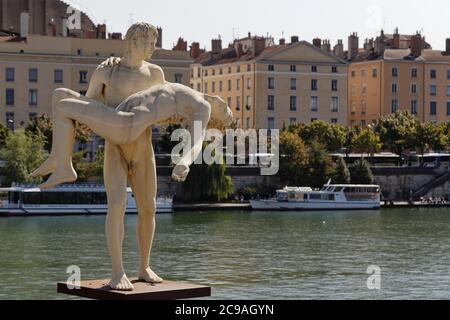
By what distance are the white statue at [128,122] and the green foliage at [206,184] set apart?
6060 centimetres

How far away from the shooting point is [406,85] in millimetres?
103812

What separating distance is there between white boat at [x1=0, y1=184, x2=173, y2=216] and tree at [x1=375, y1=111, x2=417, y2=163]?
77.7 ft

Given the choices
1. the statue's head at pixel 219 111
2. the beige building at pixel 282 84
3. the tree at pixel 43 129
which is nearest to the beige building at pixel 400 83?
the beige building at pixel 282 84

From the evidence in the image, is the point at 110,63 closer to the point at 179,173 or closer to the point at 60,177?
the point at 60,177

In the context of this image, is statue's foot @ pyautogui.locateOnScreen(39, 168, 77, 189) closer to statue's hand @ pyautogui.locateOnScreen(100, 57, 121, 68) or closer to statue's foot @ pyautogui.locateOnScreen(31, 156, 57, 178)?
statue's foot @ pyautogui.locateOnScreen(31, 156, 57, 178)

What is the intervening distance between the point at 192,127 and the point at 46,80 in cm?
7305

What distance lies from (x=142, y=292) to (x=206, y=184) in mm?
62017

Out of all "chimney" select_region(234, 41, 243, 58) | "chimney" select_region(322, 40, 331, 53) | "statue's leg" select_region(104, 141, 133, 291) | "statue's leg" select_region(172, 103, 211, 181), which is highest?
"chimney" select_region(322, 40, 331, 53)

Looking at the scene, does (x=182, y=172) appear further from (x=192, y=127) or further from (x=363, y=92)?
(x=363, y=92)

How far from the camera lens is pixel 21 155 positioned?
231 feet

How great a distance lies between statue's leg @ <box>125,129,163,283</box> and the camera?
A: 12.1m

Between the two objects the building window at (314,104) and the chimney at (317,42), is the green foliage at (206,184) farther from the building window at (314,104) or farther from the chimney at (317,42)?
the chimney at (317,42)

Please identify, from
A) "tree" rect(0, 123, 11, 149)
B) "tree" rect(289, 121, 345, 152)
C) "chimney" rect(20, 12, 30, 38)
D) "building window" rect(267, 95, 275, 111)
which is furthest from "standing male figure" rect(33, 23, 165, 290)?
"building window" rect(267, 95, 275, 111)
